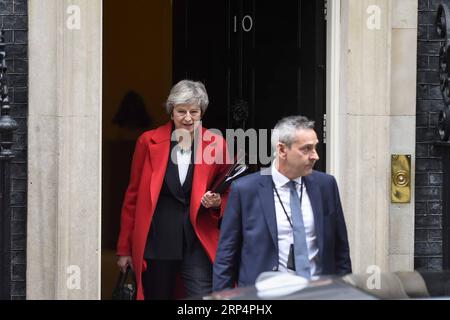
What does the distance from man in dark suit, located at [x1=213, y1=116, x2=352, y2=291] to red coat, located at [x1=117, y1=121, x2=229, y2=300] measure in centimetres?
111

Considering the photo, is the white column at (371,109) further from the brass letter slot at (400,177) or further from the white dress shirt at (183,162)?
the white dress shirt at (183,162)

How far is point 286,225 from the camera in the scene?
19.2 ft

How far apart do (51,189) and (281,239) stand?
7.93ft

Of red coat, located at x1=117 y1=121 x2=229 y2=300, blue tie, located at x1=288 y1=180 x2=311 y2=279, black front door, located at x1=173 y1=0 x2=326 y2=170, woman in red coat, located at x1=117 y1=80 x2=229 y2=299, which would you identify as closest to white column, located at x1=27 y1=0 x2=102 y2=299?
red coat, located at x1=117 y1=121 x2=229 y2=300

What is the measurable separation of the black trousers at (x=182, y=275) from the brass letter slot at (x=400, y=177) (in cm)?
166

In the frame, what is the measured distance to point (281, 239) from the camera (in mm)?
5875

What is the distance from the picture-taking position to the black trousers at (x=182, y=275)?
7102 mm

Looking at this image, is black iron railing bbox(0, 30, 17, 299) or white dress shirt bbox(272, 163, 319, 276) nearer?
white dress shirt bbox(272, 163, 319, 276)

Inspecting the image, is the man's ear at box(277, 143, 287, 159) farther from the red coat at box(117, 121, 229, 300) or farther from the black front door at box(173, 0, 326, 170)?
the black front door at box(173, 0, 326, 170)

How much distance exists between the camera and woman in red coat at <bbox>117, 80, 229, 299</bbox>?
7.14 meters

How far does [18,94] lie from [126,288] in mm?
1596

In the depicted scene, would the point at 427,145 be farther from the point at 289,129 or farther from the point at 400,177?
the point at 289,129
